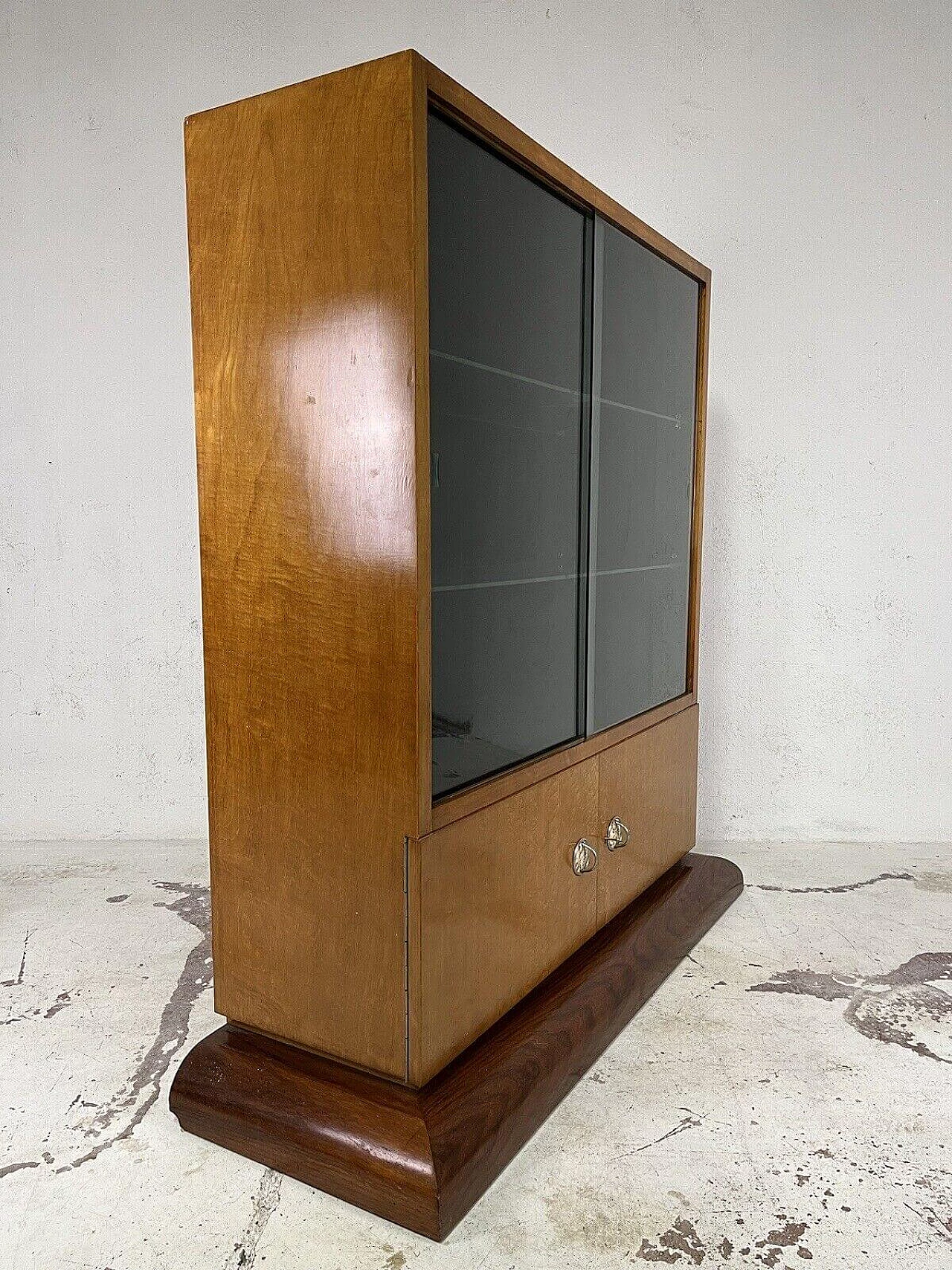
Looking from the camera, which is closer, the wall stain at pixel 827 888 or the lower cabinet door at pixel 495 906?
the lower cabinet door at pixel 495 906

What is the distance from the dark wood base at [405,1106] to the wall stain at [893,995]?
49 cm

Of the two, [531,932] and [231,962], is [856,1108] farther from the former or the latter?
[231,962]

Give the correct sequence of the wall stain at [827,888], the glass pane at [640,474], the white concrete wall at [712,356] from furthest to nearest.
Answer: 1. the white concrete wall at [712,356]
2. the wall stain at [827,888]
3. the glass pane at [640,474]

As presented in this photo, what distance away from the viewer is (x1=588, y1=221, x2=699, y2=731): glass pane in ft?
6.72

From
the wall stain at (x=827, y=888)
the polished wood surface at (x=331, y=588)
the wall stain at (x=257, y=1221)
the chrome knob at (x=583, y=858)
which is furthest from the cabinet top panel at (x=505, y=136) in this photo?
the wall stain at (x=827, y=888)

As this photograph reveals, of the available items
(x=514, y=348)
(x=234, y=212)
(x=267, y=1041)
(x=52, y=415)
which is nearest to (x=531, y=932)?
(x=267, y=1041)

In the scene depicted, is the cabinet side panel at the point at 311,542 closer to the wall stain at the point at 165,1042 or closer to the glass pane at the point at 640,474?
the wall stain at the point at 165,1042

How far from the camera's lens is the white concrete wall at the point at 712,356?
2869 mm

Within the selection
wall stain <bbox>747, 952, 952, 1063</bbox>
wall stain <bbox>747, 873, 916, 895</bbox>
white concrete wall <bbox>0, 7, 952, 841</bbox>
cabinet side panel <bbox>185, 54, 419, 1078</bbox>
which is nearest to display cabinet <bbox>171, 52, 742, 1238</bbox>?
cabinet side panel <bbox>185, 54, 419, 1078</bbox>

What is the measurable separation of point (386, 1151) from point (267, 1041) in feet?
1.03

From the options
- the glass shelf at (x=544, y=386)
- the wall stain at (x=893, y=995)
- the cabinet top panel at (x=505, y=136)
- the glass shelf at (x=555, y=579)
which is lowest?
the wall stain at (x=893, y=995)

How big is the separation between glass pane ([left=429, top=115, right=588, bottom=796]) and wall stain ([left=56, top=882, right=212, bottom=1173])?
76cm

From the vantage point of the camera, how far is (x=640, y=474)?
7.31 ft

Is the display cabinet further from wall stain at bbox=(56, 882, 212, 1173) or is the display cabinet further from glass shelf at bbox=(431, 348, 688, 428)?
wall stain at bbox=(56, 882, 212, 1173)
